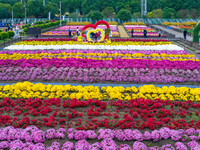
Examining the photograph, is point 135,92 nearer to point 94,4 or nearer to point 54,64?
point 54,64

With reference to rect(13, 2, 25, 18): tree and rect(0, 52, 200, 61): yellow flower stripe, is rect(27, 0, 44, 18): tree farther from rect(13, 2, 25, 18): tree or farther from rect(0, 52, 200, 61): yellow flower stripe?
rect(0, 52, 200, 61): yellow flower stripe

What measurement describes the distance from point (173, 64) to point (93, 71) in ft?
19.3

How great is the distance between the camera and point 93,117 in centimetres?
1020

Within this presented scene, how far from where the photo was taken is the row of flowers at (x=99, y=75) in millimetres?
15469

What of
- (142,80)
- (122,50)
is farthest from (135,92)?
(122,50)

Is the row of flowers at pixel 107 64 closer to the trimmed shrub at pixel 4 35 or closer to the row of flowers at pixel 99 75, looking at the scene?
the row of flowers at pixel 99 75

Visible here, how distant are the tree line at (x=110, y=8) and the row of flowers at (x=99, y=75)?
53.8 m

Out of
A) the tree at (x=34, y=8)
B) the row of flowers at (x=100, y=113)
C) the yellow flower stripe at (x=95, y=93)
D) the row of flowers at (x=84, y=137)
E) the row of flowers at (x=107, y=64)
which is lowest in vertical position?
the row of flowers at (x=84, y=137)

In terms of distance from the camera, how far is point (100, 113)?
10.6 m

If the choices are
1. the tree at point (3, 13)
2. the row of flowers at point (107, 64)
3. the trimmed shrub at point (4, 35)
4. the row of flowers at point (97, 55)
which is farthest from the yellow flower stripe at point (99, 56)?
the tree at point (3, 13)

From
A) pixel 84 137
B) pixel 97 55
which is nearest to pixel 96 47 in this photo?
pixel 97 55

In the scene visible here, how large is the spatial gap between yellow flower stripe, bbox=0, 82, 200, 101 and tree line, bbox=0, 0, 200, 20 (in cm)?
5763

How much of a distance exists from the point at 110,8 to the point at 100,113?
251 feet

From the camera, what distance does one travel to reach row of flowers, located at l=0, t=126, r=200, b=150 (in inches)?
309
